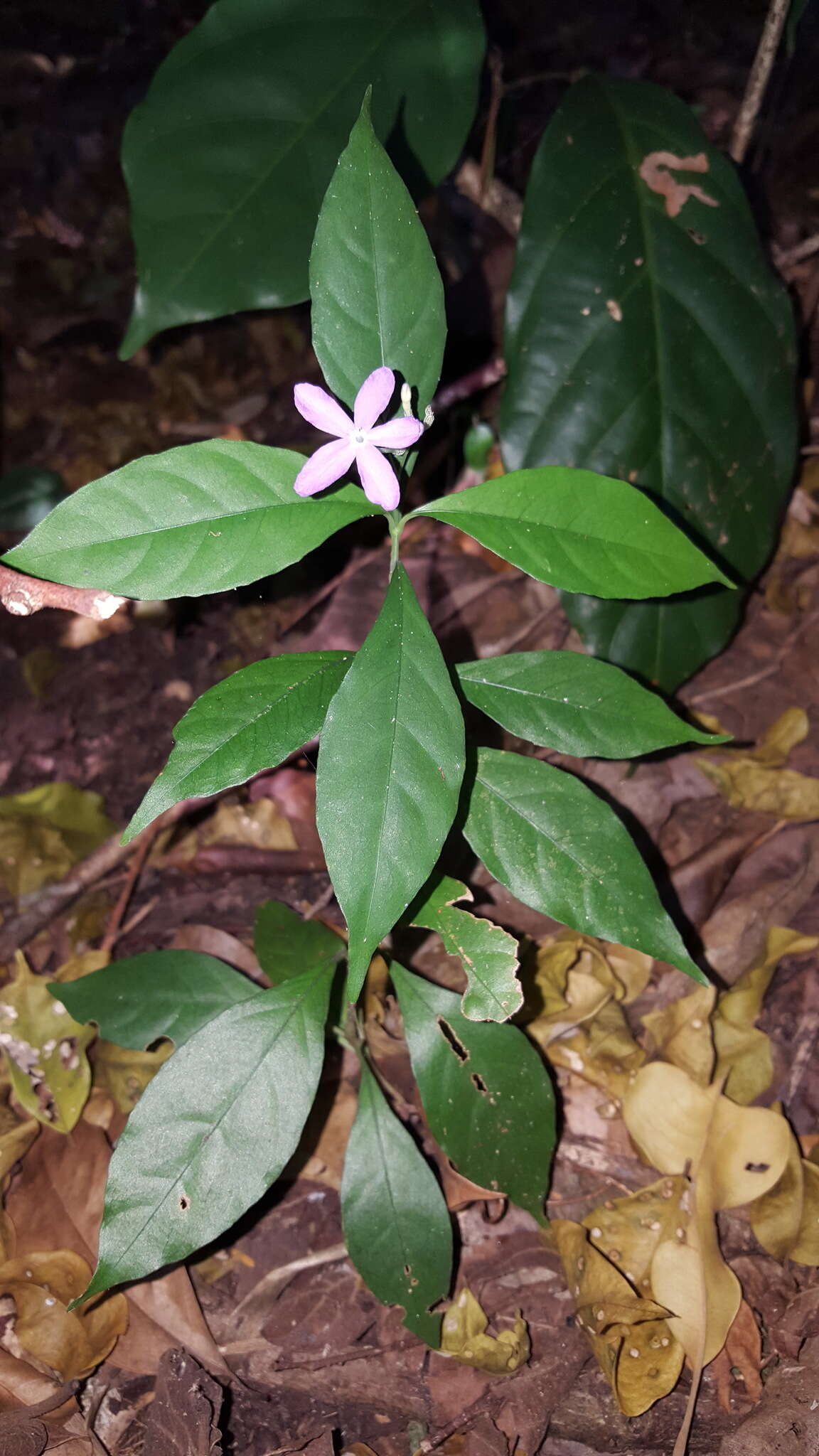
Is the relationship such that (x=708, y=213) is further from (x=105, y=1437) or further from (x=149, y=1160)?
(x=105, y=1437)

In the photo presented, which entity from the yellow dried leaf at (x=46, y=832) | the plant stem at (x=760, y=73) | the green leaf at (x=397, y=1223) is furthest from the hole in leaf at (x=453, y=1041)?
the plant stem at (x=760, y=73)

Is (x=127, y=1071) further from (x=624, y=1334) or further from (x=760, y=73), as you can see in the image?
(x=760, y=73)

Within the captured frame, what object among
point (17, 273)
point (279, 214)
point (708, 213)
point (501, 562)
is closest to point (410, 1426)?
point (501, 562)

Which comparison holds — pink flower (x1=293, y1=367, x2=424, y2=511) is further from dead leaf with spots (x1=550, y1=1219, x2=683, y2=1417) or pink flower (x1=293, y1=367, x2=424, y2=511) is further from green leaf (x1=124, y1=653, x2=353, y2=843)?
dead leaf with spots (x1=550, y1=1219, x2=683, y2=1417)

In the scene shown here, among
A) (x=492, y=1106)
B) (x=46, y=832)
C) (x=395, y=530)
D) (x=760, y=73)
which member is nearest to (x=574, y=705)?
(x=395, y=530)

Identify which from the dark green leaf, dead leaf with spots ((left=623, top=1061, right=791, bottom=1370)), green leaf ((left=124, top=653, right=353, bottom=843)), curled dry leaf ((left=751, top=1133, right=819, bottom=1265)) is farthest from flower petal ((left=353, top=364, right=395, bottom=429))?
the dark green leaf

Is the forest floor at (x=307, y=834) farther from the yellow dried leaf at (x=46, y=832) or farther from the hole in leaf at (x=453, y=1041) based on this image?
the hole in leaf at (x=453, y=1041)
